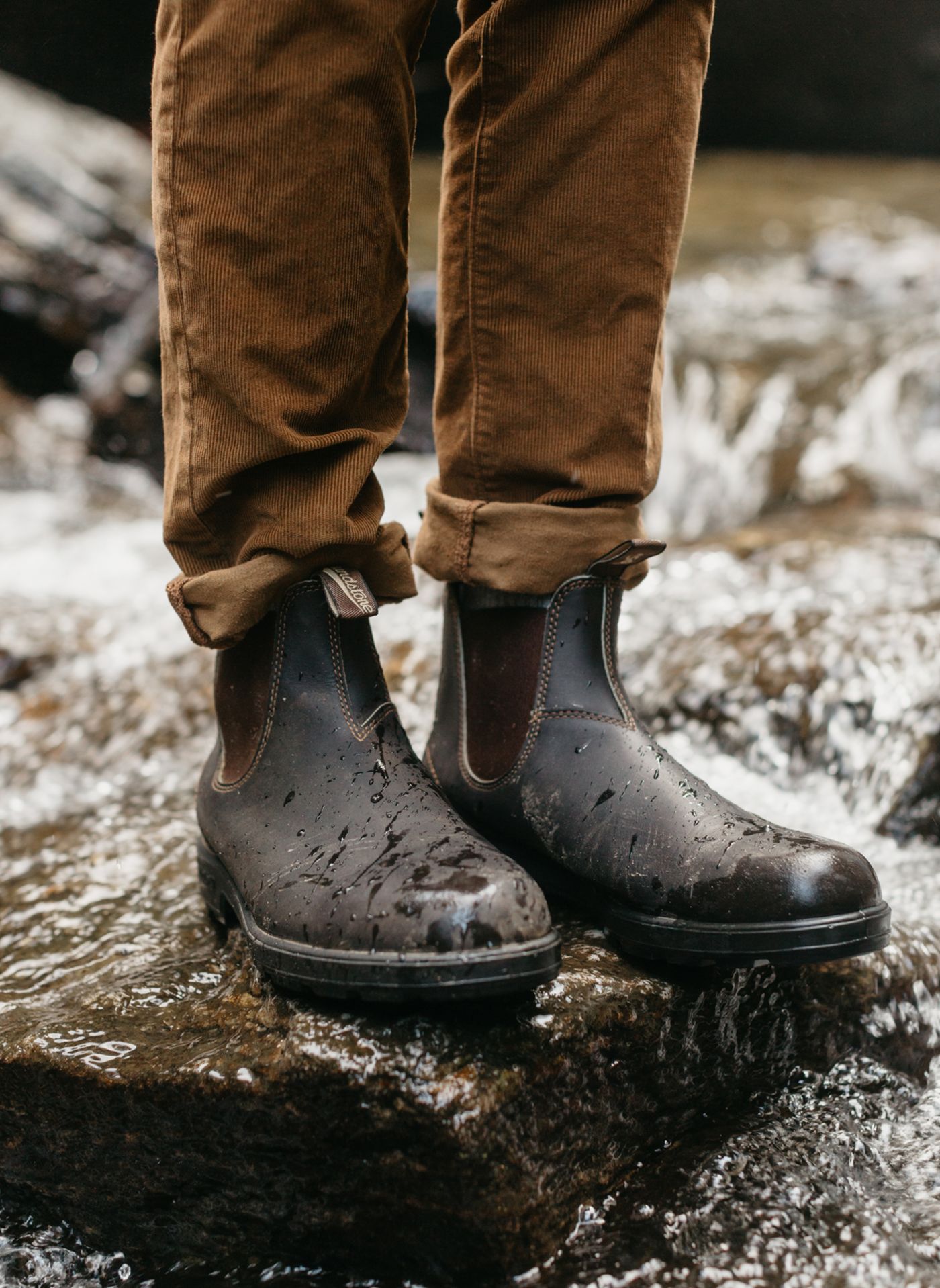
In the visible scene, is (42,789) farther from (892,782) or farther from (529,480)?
(892,782)

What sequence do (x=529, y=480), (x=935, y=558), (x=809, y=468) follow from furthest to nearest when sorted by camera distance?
(x=809, y=468)
(x=935, y=558)
(x=529, y=480)

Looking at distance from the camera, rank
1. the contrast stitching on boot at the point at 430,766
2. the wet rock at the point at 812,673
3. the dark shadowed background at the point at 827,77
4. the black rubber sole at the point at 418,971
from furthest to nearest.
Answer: the dark shadowed background at the point at 827,77, the wet rock at the point at 812,673, the contrast stitching on boot at the point at 430,766, the black rubber sole at the point at 418,971

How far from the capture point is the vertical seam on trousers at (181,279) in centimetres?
85

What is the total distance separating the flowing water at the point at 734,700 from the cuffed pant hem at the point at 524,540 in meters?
0.44

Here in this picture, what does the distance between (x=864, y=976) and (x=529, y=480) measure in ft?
2.01

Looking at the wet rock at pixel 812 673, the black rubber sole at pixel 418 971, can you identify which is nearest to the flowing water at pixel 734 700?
the wet rock at pixel 812 673

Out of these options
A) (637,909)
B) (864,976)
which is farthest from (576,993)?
(864,976)

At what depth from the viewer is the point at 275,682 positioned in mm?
1017

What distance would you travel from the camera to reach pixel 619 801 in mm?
975

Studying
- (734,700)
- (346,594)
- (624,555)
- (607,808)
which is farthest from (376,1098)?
(734,700)

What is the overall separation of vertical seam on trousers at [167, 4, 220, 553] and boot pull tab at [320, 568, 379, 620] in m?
0.11

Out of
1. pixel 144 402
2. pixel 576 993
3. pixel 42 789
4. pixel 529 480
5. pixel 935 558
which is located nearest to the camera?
pixel 576 993

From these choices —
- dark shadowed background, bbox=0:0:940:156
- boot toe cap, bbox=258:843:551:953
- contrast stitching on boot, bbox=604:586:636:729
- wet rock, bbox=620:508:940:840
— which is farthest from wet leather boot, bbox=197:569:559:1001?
dark shadowed background, bbox=0:0:940:156

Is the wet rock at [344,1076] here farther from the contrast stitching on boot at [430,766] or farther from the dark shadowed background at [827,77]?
the dark shadowed background at [827,77]
